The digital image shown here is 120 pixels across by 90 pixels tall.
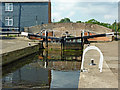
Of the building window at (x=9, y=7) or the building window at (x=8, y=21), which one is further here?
the building window at (x=9, y=7)

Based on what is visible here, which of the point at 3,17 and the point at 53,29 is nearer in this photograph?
the point at 53,29

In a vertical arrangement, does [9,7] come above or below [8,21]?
above

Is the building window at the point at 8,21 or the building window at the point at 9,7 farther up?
the building window at the point at 9,7

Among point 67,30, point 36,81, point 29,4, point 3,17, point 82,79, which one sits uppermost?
point 29,4

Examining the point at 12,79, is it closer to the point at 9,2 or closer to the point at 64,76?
the point at 64,76

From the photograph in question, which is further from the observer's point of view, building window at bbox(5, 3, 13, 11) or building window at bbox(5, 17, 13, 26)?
building window at bbox(5, 3, 13, 11)

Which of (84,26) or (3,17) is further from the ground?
(3,17)

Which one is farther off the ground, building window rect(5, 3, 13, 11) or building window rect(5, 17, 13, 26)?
building window rect(5, 3, 13, 11)

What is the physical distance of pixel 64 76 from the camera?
7859 millimetres

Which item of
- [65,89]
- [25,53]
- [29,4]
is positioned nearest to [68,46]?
[25,53]

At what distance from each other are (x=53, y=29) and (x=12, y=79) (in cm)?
1892

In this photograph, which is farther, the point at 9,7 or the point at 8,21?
the point at 9,7

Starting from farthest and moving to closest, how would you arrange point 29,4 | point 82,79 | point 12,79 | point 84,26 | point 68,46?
point 29,4, point 84,26, point 68,46, point 12,79, point 82,79

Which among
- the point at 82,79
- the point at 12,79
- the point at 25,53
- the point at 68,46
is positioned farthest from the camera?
the point at 68,46
